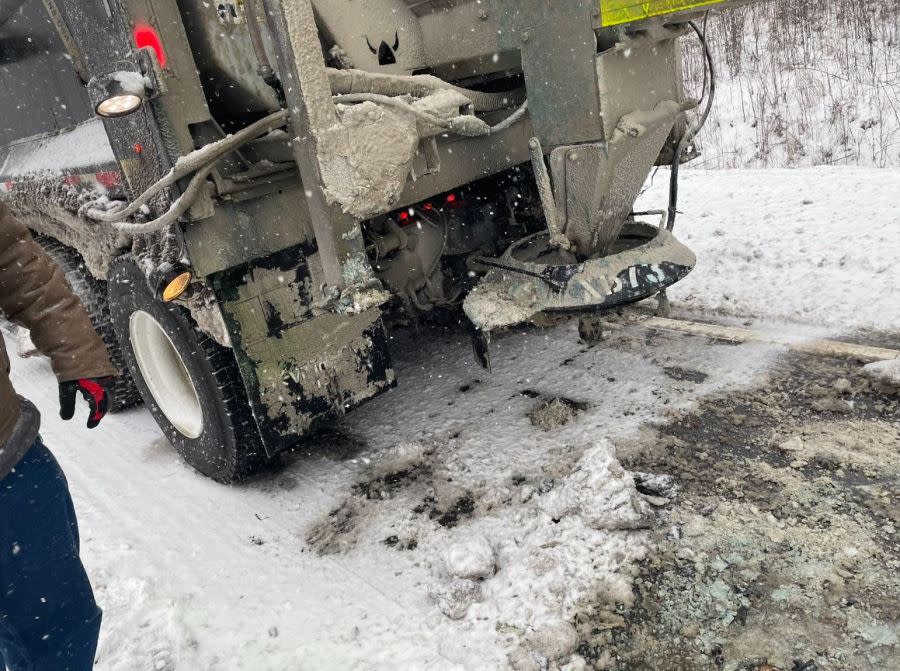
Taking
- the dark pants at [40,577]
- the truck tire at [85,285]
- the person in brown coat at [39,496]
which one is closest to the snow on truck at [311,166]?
the truck tire at [85,285]

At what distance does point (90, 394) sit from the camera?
1.85 meters

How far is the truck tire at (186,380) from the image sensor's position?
2.74 metres

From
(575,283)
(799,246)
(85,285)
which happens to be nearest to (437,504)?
(575,283)

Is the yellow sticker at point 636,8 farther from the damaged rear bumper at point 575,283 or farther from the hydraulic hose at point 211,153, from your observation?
the hydraulic hose at point 211,153

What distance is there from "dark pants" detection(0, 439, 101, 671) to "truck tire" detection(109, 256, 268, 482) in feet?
3.40

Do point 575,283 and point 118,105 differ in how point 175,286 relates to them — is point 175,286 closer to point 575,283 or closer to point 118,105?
point 118,105

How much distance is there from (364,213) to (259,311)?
721 millimetres

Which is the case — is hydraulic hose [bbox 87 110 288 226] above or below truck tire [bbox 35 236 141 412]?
above

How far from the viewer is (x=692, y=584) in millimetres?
2049

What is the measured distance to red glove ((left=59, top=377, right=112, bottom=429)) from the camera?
1.82 meters

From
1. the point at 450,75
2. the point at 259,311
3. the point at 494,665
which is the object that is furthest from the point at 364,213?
the point at 494,665

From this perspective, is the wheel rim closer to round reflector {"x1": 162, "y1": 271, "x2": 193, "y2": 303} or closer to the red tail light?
round reflector {"x1": 162, "y1": 271, "x2": 193, "y2": 303}

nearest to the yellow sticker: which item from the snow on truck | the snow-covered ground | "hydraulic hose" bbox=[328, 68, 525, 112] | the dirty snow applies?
the snow on truck

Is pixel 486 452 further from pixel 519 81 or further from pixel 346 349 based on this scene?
pixel 519 81
